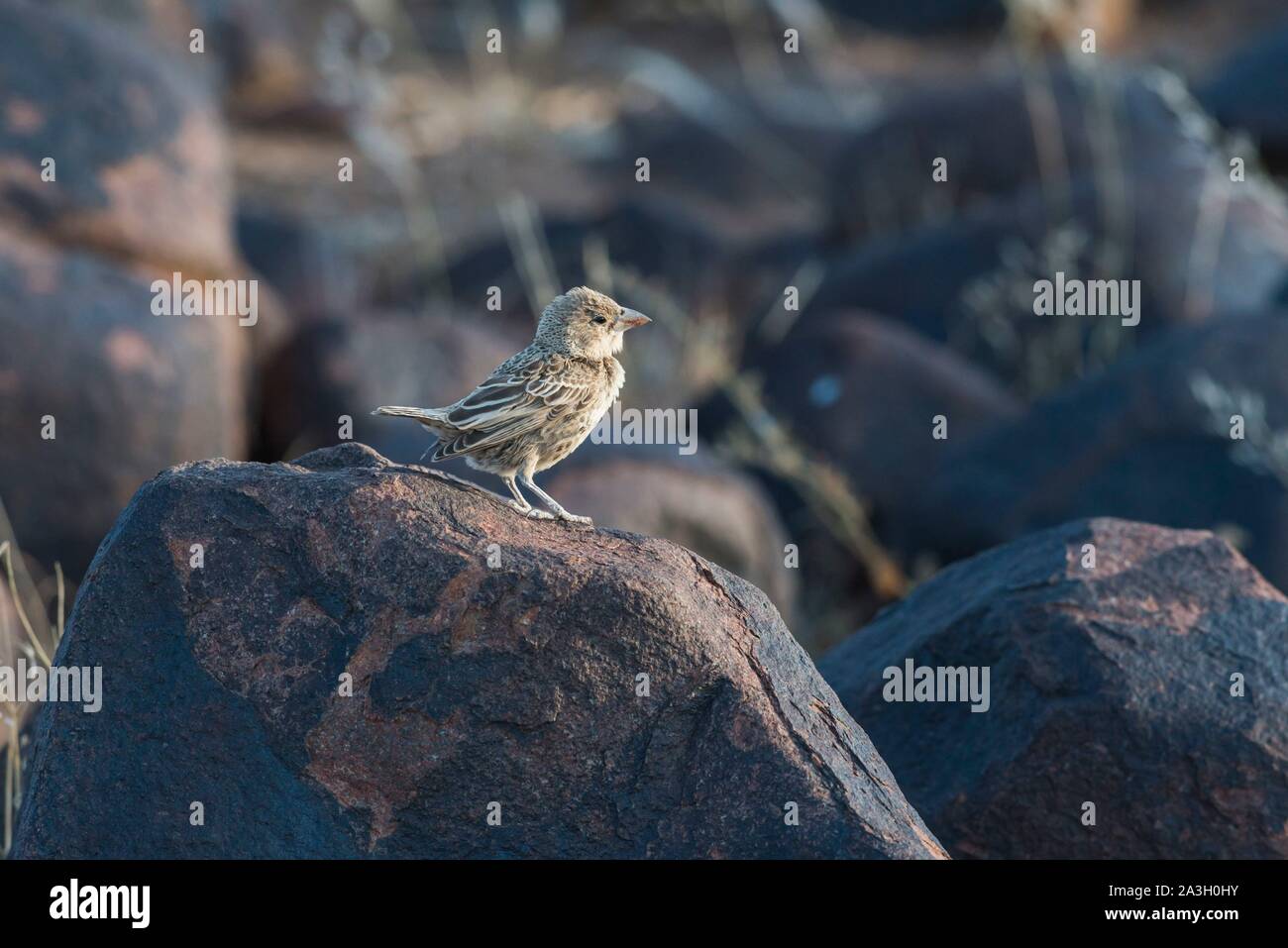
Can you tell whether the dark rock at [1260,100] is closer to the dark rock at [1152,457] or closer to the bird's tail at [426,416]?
the dark rock at [1152,457]

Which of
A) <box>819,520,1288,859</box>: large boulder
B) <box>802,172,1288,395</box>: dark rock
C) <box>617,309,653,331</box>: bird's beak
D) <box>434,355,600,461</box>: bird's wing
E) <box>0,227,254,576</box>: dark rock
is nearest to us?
<box>434,355,600,461</box>: bird's wing

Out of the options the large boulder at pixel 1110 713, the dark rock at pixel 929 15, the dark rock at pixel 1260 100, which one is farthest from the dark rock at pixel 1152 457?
the dark rock at pixel 929 15

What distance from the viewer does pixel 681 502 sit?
8312mm

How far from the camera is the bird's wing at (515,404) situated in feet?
15.5

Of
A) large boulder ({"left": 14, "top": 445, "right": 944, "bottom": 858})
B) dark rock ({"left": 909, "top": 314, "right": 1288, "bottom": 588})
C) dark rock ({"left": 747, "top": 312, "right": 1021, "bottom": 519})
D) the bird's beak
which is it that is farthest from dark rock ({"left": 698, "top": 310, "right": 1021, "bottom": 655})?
large boulder ({"left": 14, "top": 445, "right": 944, "bottom": 858})

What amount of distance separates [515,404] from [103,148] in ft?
19.9

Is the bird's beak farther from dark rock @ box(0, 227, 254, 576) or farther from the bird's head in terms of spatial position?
dark rock @ box(0, 227, 254, 576)

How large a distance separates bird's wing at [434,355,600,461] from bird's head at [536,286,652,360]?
15 centimetres

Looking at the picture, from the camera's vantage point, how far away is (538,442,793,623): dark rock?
26.4 ft

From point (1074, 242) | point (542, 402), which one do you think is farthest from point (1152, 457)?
point (542, 402)

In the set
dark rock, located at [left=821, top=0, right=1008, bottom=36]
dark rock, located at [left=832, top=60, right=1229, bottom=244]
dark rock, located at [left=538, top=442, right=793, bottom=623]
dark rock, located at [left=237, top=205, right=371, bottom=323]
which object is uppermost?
dark rock, located at [left=821, top=0, right=1008, bottom=36]

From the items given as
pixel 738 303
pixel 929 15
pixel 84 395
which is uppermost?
pixel 929 15

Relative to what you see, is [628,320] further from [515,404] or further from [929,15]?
[929,15]
